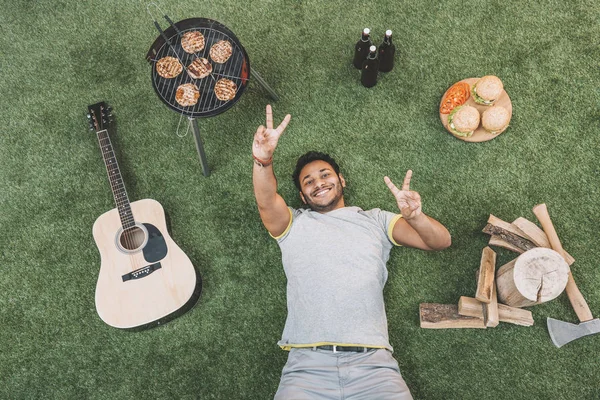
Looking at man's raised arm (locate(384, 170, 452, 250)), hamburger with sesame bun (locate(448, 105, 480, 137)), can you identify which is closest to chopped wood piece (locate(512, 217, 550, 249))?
man's raised arm (locate(384, 170, 452, 250))

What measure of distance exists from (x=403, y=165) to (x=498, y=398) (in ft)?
5.84

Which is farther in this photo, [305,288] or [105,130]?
[105,130]

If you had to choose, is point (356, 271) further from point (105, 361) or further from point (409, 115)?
point (105, 361)

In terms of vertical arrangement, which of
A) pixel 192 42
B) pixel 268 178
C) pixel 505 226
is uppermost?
pixel 192 42

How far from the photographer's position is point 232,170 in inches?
130

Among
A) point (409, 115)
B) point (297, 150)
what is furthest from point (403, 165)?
point (297, 150)

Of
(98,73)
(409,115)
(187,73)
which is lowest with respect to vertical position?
(409,115)

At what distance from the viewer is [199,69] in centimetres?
270

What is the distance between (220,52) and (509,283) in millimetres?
2394

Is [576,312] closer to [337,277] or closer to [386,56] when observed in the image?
[337,277]

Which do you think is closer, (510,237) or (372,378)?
(372,378)

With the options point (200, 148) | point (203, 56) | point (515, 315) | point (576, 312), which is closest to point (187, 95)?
point (203, 56)

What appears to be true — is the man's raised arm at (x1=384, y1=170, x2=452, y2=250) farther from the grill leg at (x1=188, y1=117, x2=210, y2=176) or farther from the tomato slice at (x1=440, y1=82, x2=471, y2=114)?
the grill leg at (x1=188, y1=117, x2=210, y2=176)

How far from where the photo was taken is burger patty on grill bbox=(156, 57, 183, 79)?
2.72 m
